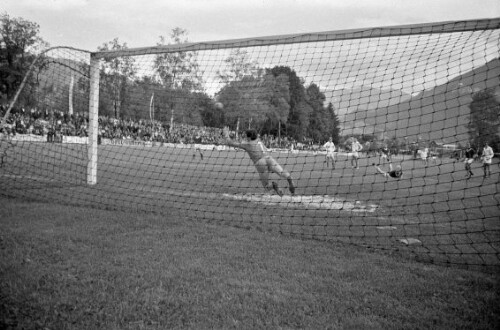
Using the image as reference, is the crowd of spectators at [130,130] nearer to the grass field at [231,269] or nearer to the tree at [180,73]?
the tree at [180,73]

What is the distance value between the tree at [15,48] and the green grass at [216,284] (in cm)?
4292

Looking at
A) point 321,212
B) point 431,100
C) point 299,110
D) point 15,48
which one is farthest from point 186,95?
point 15,48

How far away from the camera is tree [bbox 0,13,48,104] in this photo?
132 ft

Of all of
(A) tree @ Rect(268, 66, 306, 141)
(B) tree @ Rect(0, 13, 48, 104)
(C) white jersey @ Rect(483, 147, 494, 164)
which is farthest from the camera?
(B) tree @ Rect(0, 13, 48, 104)

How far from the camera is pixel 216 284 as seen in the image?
3.61 meters

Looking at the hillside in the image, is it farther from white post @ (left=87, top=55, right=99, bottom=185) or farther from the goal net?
white post @ (left=87, top=55, right=99, bottom=185)

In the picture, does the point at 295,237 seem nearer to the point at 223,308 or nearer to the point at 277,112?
the point at 223,308

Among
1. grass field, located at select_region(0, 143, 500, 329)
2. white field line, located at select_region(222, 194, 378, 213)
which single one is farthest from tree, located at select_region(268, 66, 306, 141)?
grass field, located at select_region(0, 143, 500, 329)

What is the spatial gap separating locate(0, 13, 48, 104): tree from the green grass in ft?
141

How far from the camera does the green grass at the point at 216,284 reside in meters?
2.96

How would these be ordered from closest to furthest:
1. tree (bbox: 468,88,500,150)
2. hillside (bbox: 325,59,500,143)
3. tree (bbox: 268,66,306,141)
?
hillside (bbox: 325,59,500,143), tree (bbox: 468,88,500,150), tree (bbox: 268,66,306,141)

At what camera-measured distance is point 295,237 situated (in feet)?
18.1

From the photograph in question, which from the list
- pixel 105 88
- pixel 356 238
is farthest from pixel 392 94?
pixel 105 88

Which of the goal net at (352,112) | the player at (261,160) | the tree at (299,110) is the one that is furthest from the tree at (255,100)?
the player at (261,160)
